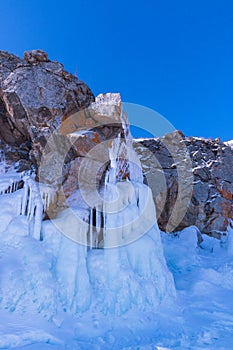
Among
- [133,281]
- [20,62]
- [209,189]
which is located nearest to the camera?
[133,281]

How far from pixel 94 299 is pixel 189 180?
28.1 feet

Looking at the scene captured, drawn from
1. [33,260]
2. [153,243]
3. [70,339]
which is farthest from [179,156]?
[70,339]

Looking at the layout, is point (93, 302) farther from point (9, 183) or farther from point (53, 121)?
point (53, 121)

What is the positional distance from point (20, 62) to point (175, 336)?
9.89 meters

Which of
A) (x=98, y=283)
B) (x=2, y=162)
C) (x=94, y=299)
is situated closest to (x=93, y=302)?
(x=94, y=299)

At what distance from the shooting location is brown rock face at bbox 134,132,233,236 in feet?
40.5

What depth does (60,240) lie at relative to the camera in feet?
22.4

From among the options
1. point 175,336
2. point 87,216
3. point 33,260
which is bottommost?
point 175,336

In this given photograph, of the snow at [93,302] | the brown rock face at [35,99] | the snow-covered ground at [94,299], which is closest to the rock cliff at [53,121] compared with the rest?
the brown rock face at [35,99]

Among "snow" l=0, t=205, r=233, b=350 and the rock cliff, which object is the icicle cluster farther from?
the rock cliff

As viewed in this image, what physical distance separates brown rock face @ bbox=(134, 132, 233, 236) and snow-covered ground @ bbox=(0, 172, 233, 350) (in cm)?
414

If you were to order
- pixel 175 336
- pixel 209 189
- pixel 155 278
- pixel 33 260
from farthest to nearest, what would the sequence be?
pixel 209 189 → pixel 155 278 → pixel 33 260 → pixel 175 336

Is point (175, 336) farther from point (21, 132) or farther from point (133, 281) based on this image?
point (21, 132)

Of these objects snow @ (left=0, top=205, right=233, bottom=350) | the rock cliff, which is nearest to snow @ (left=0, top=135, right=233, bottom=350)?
snow @ (left=0, top=205, right=233, bottom=350)
